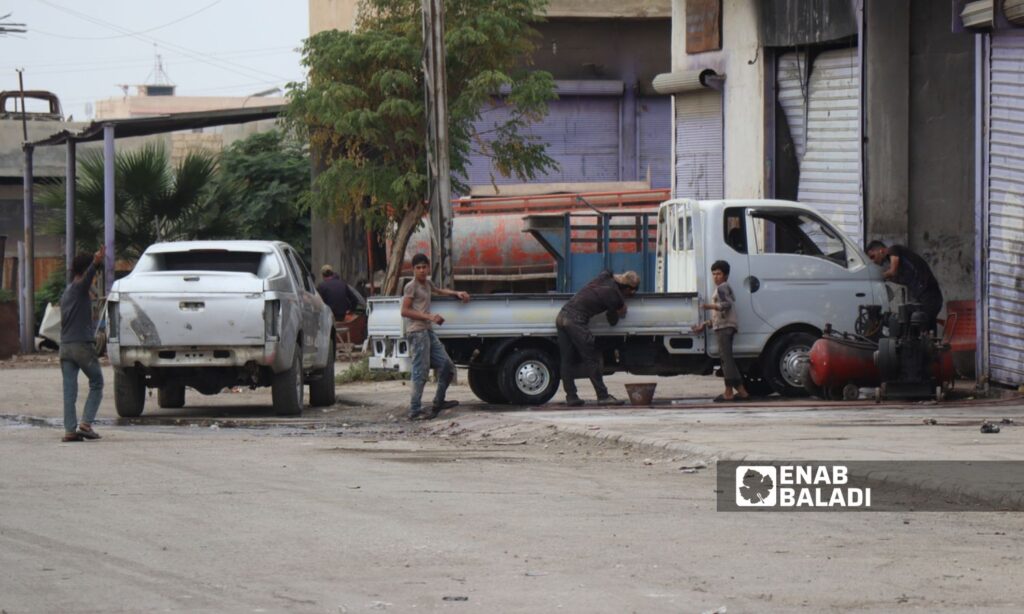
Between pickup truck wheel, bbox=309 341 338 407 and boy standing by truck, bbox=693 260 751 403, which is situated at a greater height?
boy standing by truck, bbox=693 260 751 403

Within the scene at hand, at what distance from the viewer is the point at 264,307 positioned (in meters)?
17.5

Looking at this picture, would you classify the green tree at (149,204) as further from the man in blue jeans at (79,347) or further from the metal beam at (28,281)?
the man in blue jeans at (79,347)

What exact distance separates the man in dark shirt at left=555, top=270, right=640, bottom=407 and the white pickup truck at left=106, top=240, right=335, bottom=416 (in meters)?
3.06

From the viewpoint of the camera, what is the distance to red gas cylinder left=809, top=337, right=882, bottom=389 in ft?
57.8

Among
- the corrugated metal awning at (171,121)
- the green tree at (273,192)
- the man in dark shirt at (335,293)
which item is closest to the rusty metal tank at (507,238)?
the corrugated metal awning at (171,121)

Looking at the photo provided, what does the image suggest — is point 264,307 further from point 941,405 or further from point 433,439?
point 941,405

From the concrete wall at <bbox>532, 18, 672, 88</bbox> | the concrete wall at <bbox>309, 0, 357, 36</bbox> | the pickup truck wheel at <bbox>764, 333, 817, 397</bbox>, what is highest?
the concrete wall at <bbox>309, 0, 357, 36</bbox>

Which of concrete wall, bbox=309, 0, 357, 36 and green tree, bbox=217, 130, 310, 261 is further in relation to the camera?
green tree, bbox=217, 130, 310, 261

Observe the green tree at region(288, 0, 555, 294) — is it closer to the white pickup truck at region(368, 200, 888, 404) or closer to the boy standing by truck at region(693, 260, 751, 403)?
the white pickup truck at region(368, 200, 888, 404)

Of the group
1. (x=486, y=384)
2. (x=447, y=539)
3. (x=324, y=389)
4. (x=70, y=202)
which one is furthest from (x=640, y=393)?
(x=70, y=202)

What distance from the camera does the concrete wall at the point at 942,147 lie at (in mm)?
21641

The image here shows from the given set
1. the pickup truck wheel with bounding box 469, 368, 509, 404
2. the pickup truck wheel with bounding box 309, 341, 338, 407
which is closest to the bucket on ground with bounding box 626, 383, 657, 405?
the pickup truck wheel with bounding box 469, 368, 509, 404

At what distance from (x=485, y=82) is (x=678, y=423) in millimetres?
15662

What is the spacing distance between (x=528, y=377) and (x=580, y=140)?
945 inches
